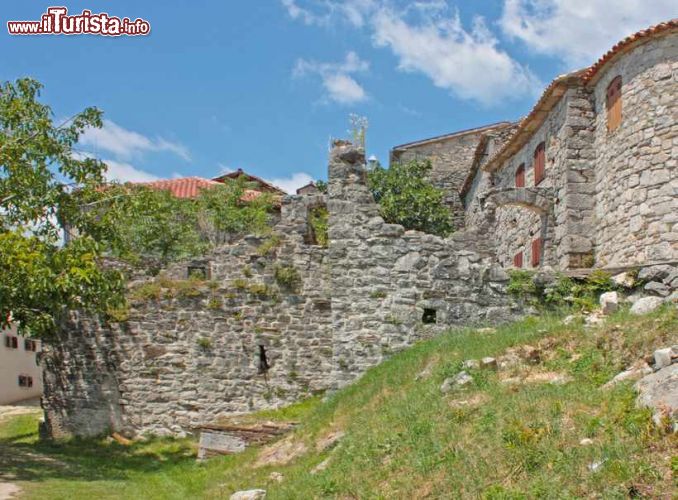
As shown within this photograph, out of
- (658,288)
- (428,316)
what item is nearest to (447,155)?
(428,316)

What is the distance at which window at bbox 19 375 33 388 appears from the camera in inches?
1537

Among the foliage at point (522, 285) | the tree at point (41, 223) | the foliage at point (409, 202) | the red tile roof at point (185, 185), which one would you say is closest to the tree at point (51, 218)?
the tree at point (41, 223)

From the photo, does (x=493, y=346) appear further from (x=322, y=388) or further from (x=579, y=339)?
(x=322, y=388)

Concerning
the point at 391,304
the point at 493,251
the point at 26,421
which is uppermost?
the point at 493,251

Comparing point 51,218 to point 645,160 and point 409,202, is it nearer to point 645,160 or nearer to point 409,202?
point 645,160

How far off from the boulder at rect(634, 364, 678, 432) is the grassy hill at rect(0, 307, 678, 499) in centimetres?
12

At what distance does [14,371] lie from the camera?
127 feet

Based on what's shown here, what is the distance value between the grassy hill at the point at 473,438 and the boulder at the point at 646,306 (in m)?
0.19

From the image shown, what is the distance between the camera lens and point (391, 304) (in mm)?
13750

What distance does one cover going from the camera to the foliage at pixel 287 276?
16.5 m

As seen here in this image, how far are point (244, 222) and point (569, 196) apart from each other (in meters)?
17.7

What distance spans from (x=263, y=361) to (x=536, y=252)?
29.3 feet

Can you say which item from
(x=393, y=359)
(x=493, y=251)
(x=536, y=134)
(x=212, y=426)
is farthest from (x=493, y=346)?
(x=493, y=251)

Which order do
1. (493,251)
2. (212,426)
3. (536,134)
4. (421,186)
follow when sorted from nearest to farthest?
1. (212,426)
2. (536,134)
3. (493,251)
4. (421,186)
